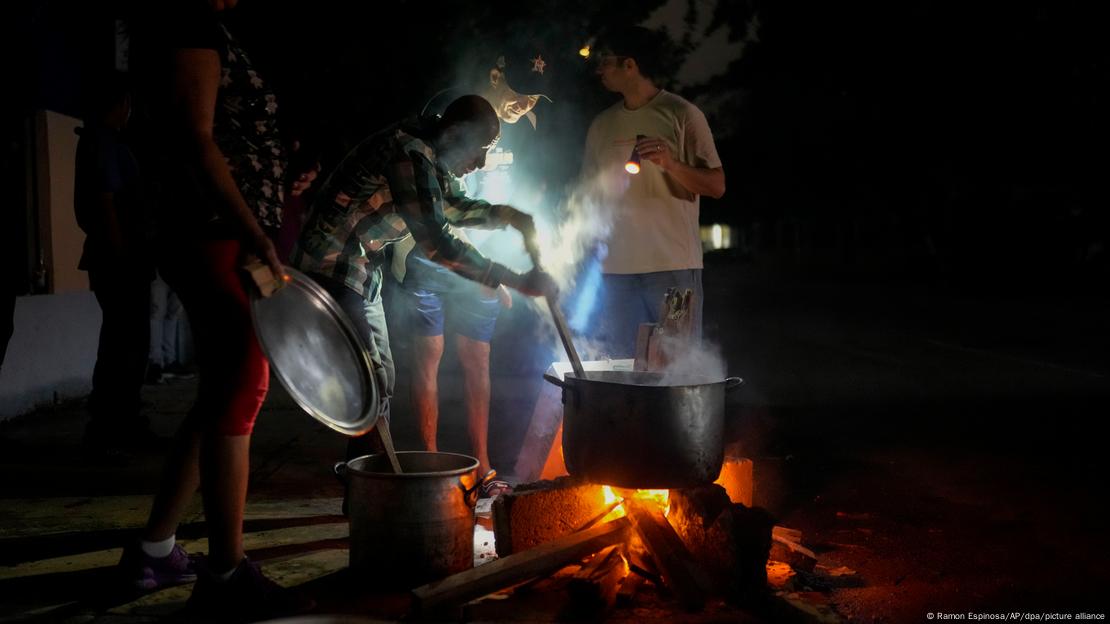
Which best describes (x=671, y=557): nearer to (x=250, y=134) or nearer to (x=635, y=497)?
(x=635, y=497)

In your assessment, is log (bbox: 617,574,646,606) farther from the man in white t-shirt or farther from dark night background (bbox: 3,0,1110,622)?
the man in white t-shirt

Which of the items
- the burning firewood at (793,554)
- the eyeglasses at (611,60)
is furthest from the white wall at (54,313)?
the burning firewood at (793,554)

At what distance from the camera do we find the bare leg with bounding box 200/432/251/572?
10.7 feet

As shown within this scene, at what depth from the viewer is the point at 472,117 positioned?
411cm

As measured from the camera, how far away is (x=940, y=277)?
35.8 meters

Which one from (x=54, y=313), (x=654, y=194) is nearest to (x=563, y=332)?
(x=654, y=194)

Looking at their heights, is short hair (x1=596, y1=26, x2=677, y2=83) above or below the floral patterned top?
above

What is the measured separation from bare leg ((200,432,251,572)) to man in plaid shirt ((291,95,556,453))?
0.68 m

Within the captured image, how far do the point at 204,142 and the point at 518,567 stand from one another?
5.77ft

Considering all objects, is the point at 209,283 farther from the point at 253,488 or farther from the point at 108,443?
the point at 108,443

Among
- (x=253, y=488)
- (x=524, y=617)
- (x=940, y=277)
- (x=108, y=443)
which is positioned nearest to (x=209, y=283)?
(x=524, y=617)

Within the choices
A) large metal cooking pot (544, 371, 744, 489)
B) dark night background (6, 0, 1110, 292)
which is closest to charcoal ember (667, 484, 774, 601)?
large metal cooking pot (544, 371, 744, 489)

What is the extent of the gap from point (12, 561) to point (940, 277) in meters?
35.9
